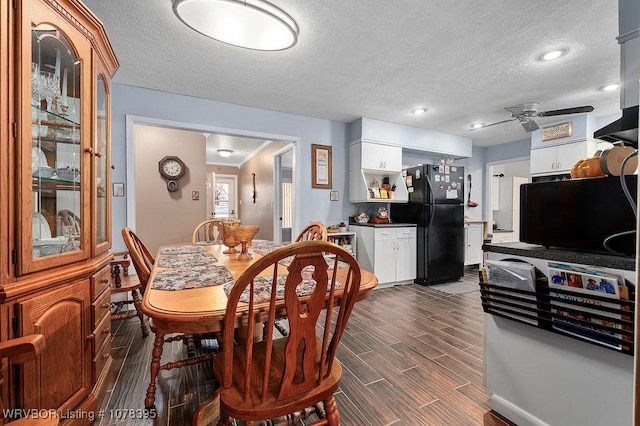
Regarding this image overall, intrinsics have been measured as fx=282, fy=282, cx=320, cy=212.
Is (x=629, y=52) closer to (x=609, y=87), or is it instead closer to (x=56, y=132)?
(x=609, y=87)

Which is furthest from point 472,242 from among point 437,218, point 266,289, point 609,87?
point 266,289

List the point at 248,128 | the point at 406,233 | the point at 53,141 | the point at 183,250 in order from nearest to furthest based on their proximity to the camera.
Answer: the point at 53,141 → the point at 183,250 → the point at 248,128 → the point at 406,233

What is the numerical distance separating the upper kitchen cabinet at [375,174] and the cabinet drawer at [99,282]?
3.13 metres

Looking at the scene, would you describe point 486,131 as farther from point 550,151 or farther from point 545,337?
point 545,337

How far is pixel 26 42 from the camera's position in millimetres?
1144

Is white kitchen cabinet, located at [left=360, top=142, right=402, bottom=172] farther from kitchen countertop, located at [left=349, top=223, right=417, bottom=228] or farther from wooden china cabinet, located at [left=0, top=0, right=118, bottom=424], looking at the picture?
wooden china cabinet, located at [left=0, top=0, right=118, bottom=424]

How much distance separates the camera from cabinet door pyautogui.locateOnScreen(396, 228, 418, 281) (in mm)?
4121

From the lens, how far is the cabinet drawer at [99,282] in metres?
1.55

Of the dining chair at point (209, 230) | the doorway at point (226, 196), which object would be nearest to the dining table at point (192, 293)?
the dining chair at point (209, 230)

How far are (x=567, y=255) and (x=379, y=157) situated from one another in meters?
3.15

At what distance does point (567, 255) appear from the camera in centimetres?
122

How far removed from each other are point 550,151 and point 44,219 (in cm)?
564

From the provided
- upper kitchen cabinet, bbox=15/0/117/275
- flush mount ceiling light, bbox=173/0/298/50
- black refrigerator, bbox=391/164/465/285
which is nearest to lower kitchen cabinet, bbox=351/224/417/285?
black refrigerator, bbox=391/164/465/285

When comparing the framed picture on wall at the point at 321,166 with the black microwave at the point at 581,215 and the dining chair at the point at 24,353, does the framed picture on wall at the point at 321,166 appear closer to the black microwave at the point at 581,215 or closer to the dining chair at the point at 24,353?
the black microwave at the point at 581,215
